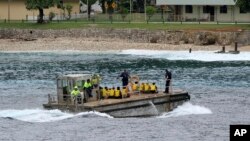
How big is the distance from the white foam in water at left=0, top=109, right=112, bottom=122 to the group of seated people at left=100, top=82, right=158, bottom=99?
257cm

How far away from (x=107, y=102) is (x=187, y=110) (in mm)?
6919

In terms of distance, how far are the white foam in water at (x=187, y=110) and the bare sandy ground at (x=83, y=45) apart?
5497 cm

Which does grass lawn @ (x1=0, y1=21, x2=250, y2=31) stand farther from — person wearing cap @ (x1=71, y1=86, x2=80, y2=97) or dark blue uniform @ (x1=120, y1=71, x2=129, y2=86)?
person wearing cap @ (x1=71, y1=86, x2=80, y2=97)

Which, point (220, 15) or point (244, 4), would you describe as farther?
point (220, 15)

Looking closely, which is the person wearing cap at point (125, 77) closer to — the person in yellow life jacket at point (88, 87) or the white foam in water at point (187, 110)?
the white foam in water at point (187, 110)

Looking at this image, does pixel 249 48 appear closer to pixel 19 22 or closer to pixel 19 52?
pixel 19 52

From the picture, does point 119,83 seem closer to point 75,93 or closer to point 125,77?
point 125,77

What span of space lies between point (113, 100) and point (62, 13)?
98.4 metres

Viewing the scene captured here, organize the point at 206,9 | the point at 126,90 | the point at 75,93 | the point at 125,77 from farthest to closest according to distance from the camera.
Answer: the point at 206,9
the point at 125,77
the point at 126,90
the point at 75,93

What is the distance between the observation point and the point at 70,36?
13038cm

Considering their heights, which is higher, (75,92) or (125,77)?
(125,77)

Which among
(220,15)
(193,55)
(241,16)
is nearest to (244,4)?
(241,16)

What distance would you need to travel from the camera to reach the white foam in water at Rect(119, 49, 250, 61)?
347 feet

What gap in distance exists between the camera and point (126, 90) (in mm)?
58000
